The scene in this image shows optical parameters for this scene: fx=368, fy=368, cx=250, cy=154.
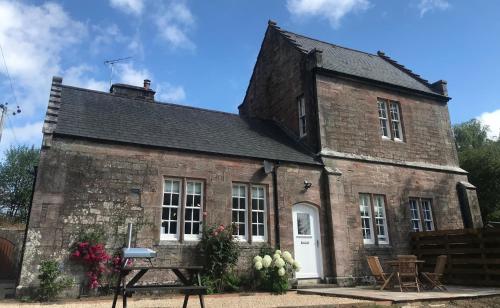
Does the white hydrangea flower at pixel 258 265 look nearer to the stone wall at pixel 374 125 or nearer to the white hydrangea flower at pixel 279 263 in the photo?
the white hydrangea flower at pixel 279 263

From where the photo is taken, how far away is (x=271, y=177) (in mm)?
13344

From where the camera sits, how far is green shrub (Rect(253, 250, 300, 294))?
11.3m

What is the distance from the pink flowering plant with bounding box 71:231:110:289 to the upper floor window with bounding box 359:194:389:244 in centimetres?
936

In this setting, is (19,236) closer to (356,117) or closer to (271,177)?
(271,177)

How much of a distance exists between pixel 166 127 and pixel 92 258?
5.35 meters

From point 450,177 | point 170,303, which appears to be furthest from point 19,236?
point 450,177

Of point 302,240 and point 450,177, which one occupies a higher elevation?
point 450,177

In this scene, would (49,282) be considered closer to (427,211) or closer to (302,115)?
(302,115)

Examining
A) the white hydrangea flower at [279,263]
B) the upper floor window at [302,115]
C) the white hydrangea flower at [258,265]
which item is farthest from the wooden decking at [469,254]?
the white hydrangea flower at [258,265]

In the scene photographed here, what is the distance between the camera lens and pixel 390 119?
669 inches

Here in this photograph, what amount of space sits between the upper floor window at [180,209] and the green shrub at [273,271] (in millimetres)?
2188

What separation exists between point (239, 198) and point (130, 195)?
3.69 m

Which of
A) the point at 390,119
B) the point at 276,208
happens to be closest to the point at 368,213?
the point at 276,208

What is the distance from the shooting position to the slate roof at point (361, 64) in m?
17.4
